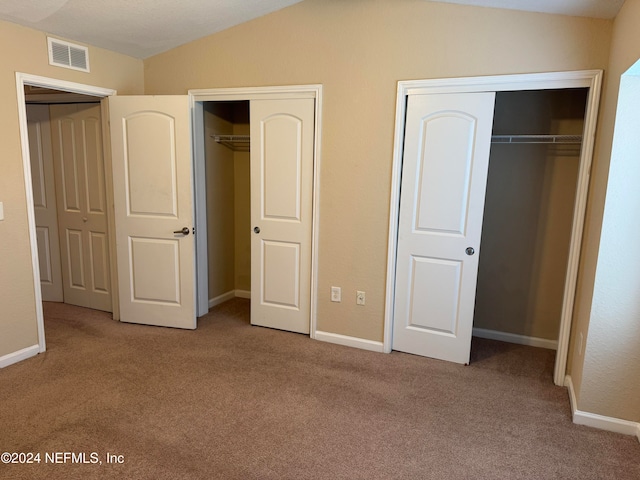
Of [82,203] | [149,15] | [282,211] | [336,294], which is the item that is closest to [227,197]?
[282,211]

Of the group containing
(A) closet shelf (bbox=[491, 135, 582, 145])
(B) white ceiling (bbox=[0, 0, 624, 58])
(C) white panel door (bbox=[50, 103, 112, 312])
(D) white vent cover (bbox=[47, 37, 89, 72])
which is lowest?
(C) white panel door (bbox=[50, 103, 112, 312])

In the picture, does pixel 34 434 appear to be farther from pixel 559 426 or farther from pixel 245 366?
pixel 559 426

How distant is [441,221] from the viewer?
310 cm

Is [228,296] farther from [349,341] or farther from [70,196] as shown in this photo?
[70,196]

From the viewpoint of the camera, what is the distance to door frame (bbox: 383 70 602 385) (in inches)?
103

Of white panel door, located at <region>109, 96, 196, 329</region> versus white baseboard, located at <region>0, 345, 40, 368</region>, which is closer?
white baseboard, located at <region>0, 345, 40, 368</region>

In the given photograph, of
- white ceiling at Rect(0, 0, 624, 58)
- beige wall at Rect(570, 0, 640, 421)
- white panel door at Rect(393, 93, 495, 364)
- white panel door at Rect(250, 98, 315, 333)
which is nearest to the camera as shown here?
beige wall at Rect(570, 0, 640, 421)

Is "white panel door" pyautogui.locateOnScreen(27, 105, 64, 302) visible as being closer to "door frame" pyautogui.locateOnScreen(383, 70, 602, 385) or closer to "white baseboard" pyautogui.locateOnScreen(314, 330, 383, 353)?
"white baseboard" pyautogui.locateOnScreen(314, 330, 383, 353)

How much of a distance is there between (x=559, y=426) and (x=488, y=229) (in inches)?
66.5

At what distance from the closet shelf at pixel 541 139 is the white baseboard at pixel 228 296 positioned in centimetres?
298

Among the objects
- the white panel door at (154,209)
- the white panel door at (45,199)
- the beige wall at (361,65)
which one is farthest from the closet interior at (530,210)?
the white panel door at (45,199)

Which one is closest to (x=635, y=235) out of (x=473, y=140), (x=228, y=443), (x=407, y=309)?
(x=473, y=140)

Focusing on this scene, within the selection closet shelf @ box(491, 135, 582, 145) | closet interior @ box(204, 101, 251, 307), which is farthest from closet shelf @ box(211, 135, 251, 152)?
closet shelf @ box(491, 135, 582, 145)

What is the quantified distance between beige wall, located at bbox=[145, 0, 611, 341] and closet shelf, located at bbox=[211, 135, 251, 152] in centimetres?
60
